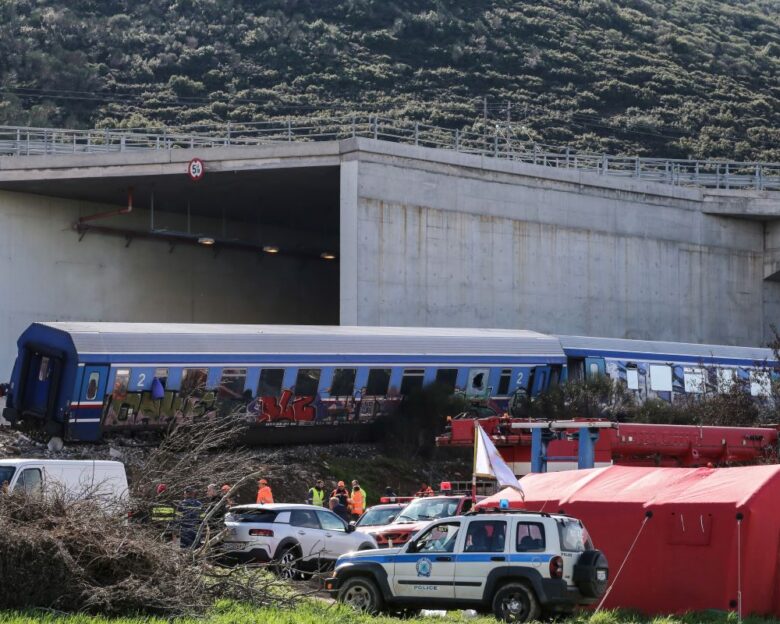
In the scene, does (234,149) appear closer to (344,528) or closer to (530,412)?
(530,412)

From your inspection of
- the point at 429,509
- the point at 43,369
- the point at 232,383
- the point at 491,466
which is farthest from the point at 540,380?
the point at 491,466

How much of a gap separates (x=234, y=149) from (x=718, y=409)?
1553 cm

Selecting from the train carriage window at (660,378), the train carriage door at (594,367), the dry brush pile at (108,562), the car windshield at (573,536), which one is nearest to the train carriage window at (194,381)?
the train carriage door at (594,367)

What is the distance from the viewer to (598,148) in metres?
87.9

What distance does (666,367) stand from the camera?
3834cm

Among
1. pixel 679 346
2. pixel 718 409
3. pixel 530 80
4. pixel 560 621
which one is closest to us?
pixel 560 621

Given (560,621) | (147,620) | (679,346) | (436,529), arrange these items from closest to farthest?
1. (147,620)
2. (560,621)
3. (436,529)
4. (679,346)

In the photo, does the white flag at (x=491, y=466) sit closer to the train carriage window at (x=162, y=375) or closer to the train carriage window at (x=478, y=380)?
the train carriage window at (x=162, y=375)

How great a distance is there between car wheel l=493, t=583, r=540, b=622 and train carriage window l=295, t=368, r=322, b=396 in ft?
56.2

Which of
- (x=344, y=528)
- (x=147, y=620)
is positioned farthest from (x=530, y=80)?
(x=147, y=620)

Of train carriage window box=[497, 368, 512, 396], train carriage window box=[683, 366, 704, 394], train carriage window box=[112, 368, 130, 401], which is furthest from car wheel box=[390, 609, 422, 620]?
train carriage window box=[683, 366, 704, 394]

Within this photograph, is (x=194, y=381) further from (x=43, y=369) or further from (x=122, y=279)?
(x=122, y=279)

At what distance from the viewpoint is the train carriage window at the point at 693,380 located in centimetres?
3841

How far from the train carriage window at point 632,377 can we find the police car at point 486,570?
2072 centimetres
